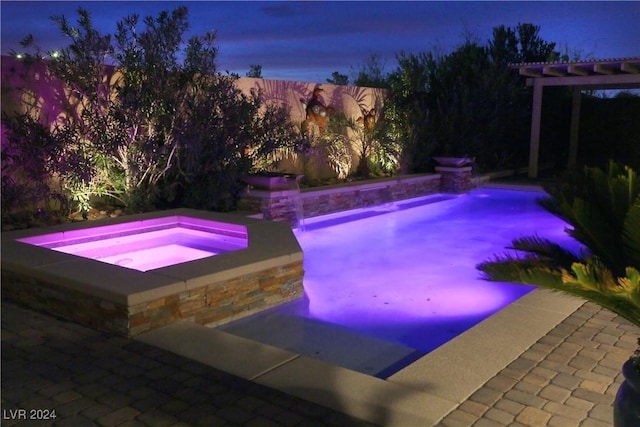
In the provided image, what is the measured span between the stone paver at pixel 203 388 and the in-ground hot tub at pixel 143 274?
1.06ft

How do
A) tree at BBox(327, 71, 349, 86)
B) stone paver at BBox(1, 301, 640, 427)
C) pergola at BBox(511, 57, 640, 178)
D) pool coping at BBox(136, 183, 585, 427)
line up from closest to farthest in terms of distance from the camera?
stone paver at BBox(1, 301, 640, 427), pool coping at BBox(136, 183, 585, 427), pergola at BBox(511, 57, 640, 178), tree at BBox(327, 71, 349, 86)

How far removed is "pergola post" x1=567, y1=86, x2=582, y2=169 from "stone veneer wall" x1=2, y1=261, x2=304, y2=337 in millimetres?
15196

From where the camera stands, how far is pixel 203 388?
3.53 metres

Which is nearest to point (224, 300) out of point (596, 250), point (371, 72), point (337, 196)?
point (596, 250)

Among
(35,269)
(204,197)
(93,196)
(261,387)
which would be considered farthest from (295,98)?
(261,387)

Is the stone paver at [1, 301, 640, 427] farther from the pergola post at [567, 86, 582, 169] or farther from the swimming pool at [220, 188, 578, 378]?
the pergola post at [567, 86, 582, 169]

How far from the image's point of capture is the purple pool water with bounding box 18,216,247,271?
694 cm

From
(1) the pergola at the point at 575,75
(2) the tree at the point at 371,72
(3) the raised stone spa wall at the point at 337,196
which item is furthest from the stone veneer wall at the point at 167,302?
(1) the pergola at the point at 575,75

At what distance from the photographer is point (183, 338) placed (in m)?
4.32

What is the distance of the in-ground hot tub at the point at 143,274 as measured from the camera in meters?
4.50

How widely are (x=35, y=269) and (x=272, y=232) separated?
2.68m

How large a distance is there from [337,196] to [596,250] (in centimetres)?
854

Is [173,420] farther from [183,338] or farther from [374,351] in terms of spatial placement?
[374,351]

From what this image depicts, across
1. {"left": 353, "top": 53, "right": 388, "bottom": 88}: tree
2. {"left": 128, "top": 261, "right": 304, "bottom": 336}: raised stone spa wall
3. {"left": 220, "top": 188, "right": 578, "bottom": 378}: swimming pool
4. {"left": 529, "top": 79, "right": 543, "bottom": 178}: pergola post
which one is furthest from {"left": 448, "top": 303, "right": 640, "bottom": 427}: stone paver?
{"left": 353, "top": 53, "right": 388, "bottom": 88}: tree
